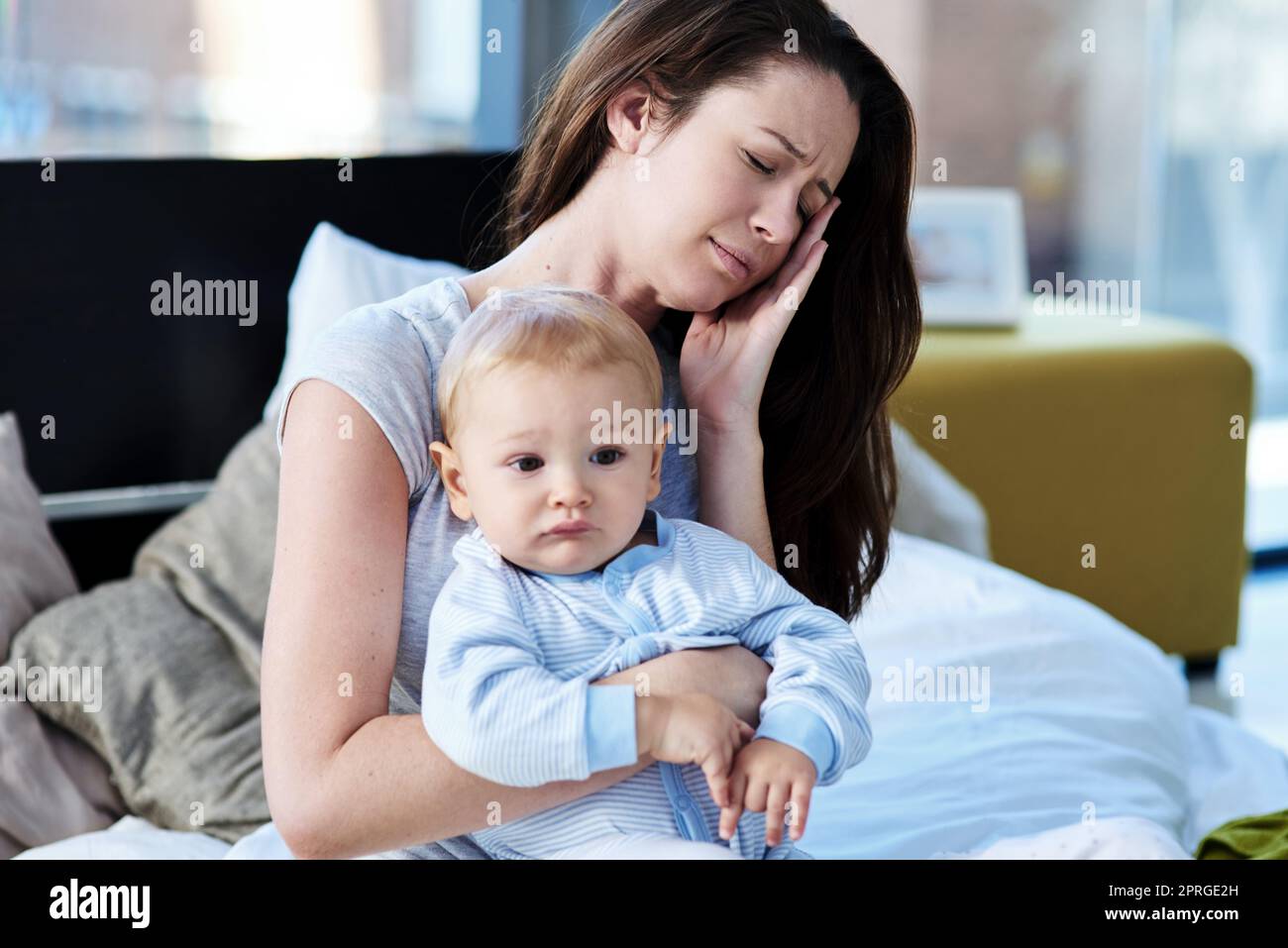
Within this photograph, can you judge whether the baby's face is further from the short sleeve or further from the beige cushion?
the beige cushion

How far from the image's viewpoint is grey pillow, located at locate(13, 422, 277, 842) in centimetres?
162

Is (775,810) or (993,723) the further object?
(993,723)

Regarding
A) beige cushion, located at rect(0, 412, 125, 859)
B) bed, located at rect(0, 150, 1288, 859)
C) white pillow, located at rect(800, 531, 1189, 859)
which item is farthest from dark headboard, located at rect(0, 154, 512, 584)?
white pillow, located at rect(800, 531, 1189, 859)

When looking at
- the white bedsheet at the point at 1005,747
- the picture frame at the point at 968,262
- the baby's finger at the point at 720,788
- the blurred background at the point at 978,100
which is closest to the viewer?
the baby's finger at the point at 720,788

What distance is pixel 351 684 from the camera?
83cm

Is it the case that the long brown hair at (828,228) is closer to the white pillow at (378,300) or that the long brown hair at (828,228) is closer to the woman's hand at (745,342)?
the woman's hand at (745,342)

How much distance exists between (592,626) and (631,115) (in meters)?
0.32

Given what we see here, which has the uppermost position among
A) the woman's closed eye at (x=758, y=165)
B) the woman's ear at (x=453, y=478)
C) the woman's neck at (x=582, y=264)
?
the woman's closed eye at (x=758, y=165)

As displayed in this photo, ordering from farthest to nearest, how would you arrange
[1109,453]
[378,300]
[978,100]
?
[978,100], [1109,453], [378,300]

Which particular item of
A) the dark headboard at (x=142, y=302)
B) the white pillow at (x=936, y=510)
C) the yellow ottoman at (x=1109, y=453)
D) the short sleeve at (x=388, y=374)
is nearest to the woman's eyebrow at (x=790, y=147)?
the short sleeve at (x=388, y=374)

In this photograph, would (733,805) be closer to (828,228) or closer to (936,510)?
(828,228)

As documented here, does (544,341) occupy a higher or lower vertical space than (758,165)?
lower

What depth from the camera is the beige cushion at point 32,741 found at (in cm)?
154

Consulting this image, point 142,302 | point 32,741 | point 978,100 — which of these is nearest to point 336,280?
point 142,302
